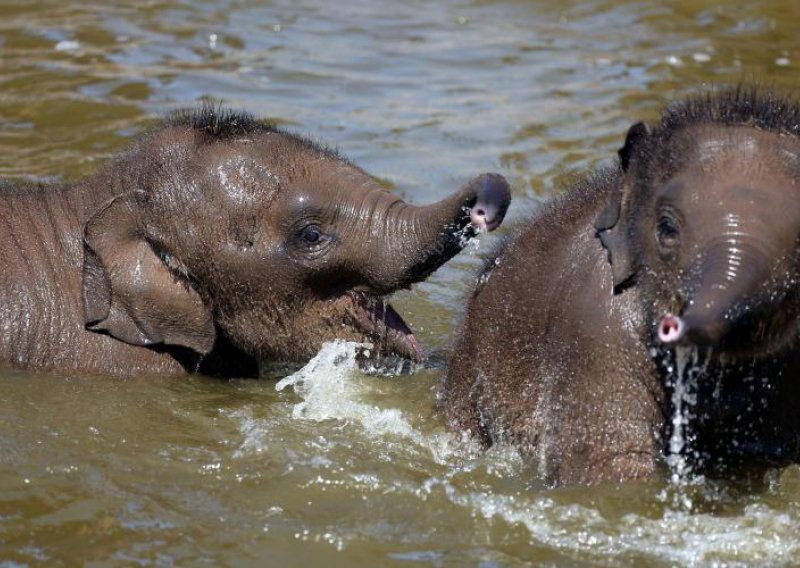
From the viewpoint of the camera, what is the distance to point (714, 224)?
5.91 metres

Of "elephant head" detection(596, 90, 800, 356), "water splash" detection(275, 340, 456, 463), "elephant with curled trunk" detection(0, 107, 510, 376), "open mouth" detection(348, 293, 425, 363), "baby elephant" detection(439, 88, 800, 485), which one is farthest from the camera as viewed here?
"open mouth" detection(348, 293, 425, 363)

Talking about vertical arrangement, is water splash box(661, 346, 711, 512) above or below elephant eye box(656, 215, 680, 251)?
below

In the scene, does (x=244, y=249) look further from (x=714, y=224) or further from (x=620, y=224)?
(x=714, y=224)

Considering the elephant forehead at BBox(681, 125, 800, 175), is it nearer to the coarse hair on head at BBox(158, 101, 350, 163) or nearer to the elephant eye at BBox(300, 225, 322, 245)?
the elephant eye at BBox(300, 225, 322, 245)

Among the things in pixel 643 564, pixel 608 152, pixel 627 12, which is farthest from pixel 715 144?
pixel 627 12

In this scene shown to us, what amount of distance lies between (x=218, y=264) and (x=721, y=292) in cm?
338

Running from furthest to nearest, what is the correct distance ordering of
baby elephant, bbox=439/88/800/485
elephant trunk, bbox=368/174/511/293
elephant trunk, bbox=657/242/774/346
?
elephant trunk, bbox=368/174/511/293 < baby elephant, bbox=439/88/800/485 < elephant trunk, bbox=657/242/774/346

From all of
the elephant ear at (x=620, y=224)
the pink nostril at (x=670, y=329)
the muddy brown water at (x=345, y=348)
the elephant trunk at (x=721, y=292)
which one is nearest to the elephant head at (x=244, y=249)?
the muddy brown water at (x=345, y=348)

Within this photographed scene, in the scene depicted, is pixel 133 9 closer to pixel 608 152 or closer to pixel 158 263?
pixel 608 152

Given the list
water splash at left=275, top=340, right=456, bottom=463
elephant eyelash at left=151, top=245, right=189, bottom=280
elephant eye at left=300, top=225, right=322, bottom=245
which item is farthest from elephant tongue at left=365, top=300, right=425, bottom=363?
elephant eyelash at left=151, top=245, right=189, bottom=280

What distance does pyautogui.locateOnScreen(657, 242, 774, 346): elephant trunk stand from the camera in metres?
5.61

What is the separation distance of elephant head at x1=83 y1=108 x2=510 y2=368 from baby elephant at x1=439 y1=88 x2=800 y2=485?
940mm

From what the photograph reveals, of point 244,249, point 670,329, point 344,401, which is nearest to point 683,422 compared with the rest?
point 670,329

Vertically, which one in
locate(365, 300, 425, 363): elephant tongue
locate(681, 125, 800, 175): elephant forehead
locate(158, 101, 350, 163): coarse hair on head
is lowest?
locate(365, 300, 425, 363): elephant tongue
